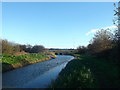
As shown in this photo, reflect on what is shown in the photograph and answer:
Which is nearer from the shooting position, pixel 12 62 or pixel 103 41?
pixel 12 62

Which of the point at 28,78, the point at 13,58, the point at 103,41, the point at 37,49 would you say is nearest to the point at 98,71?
the point at 28,78

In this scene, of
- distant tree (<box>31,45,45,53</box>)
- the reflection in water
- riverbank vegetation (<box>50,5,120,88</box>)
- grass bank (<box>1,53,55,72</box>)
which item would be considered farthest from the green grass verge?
distant tree (<box>31,45,45,53</box>)

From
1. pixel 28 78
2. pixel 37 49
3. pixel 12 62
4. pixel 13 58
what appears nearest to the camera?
pixel 28 78

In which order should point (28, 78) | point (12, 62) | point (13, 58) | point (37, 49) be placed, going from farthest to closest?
point (37, 49) → point (13, 58) → point (12, 62) → point (28, 78)

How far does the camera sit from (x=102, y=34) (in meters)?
38.6

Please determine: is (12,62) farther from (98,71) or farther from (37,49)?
(37,49)

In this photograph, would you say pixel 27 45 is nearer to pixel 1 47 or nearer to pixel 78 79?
pixel 1 47

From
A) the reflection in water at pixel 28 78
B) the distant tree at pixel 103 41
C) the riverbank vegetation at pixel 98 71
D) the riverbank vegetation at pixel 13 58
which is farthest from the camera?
the distant tree at pixel 103 41

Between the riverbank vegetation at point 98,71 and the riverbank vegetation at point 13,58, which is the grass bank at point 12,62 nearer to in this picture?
the riverbank vegetation at point 13,58

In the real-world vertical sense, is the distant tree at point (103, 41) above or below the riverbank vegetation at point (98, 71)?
above

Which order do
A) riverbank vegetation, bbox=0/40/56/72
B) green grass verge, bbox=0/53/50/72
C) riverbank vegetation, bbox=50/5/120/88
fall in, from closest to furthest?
riverbank vegetation, bbox=50/5/120/88 < green grass verge, bbox=0/53/50/72 < riverbank vegetation, bbox=0/40/56/72

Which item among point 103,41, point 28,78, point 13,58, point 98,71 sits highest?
point 103,41

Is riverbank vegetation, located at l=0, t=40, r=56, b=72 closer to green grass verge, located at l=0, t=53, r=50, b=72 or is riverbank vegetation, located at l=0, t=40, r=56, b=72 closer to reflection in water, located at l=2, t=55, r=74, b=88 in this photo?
green grass verge, located at l=0, t=53, r=50, b=72

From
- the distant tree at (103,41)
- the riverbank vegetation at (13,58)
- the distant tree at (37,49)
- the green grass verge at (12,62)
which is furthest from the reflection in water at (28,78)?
the distant tree at (37,49)
